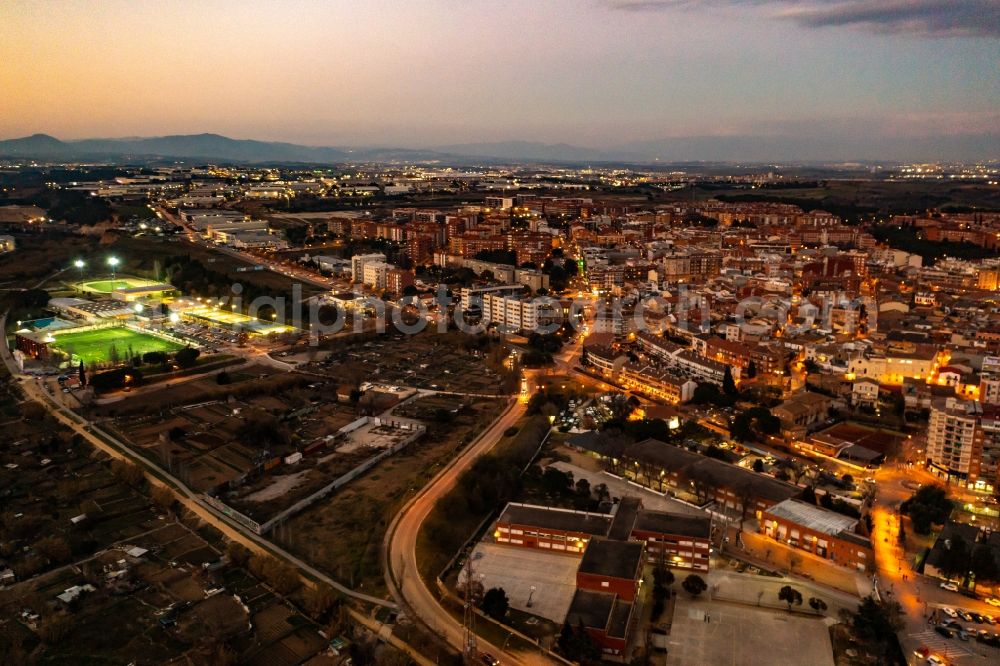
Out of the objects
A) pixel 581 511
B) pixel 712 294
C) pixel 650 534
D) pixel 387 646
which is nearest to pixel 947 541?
pixel 650 534

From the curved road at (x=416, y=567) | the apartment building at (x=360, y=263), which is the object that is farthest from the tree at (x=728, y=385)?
the apartment building at (x=360, y=263)

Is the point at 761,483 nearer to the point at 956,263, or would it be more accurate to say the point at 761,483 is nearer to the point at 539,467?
the point at 539,467

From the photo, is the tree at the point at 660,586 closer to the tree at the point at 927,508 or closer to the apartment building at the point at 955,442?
the tree at the point at 927,508

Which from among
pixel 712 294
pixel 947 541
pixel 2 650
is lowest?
pixel 2 650

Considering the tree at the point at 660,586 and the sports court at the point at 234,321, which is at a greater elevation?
the sports court at the point at 234,321

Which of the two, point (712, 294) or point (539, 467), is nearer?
point (539, 467)

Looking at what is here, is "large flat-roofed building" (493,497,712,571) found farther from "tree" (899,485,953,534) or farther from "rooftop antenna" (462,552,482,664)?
"tree" (899,485,953,534)
